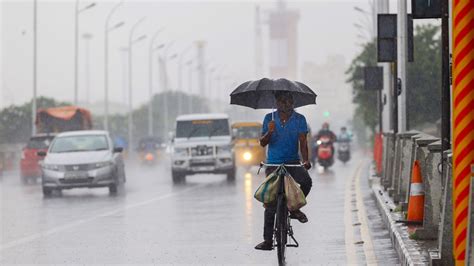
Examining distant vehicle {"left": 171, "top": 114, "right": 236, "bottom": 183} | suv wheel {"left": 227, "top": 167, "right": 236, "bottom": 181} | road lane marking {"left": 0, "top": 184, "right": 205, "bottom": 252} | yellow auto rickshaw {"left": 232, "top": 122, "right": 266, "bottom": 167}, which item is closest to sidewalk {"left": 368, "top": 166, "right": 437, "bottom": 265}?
road lane marking {"left": 0, "top": 184, "right": 205, "bottom": 252}

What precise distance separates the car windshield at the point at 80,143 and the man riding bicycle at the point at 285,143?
729 inches

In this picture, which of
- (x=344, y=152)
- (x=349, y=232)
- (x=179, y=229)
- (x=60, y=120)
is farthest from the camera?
(x=60, y=120)

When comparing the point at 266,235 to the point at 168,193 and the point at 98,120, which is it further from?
the point at 98,120

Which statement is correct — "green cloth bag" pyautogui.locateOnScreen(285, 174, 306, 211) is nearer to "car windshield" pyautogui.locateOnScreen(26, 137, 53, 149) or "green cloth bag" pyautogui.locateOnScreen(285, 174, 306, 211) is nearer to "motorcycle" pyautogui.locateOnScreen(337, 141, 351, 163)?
"car windshield" pyautogui.locateOnScreen(26, 137, 53, 149)

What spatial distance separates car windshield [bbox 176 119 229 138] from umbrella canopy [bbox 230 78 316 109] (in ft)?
74.8

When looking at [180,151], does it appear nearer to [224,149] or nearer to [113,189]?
[224,149]

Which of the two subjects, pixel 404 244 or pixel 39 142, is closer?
pixel 404 244

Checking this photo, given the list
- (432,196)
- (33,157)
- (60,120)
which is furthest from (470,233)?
(60,120)

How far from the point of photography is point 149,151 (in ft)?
242

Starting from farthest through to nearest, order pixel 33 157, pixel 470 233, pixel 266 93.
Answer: pixel 33 157 → pixel 266 93 → pixel 470 233

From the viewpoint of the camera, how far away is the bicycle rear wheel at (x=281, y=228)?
43.4 feet

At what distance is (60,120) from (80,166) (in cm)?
2851

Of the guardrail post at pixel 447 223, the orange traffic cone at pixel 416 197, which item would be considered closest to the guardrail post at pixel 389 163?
the orange traffic cone at pixel 416 197

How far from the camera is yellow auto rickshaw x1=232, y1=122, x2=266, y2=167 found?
4803cm
